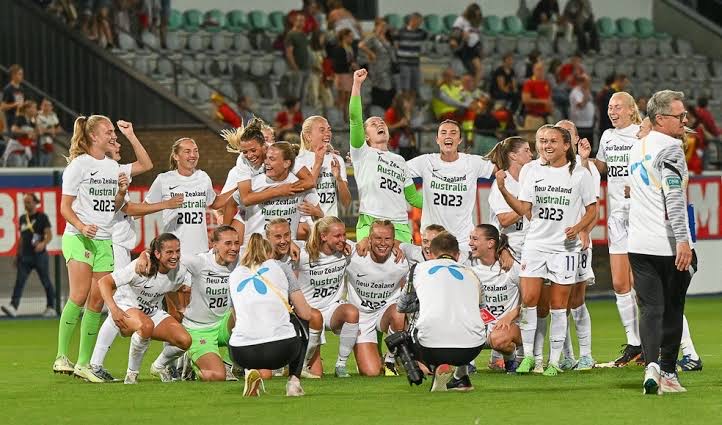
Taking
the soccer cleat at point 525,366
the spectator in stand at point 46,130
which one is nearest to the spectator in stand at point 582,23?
the spectator in stand at point 46,130

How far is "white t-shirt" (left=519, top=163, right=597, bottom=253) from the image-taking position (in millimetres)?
11953

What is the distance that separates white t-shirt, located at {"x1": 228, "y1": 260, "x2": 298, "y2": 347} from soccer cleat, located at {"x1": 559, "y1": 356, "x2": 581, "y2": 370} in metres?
2.83

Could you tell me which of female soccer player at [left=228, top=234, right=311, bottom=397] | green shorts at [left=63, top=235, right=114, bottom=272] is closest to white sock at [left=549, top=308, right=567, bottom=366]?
female soccer player at [left=228, top=234, right=311, bottom=397]

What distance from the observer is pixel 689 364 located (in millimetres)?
12062

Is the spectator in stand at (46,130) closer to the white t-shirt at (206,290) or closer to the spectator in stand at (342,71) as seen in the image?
the spectator in stand at (342,71)

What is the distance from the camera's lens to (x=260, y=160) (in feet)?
42.0

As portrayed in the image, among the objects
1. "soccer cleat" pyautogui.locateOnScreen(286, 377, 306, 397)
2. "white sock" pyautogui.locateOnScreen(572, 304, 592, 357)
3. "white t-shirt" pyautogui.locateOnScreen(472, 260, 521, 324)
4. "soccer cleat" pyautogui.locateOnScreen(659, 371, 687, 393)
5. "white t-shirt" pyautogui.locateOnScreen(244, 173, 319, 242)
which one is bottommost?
"soccer cleat" pyautogui.locateOnScreen(286, 377, 306, 397)

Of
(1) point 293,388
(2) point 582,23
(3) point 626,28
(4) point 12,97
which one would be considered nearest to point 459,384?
(1) point 293,388

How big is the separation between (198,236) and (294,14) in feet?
40.6

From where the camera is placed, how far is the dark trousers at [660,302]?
10031mm

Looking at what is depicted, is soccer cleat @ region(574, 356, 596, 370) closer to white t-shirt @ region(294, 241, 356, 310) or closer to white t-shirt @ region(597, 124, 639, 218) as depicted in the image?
white t-shirt @ region(597, 124, 639, 218)

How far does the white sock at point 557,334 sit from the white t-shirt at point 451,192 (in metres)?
1.33

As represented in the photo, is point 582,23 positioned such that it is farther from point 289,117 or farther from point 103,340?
point 103,340

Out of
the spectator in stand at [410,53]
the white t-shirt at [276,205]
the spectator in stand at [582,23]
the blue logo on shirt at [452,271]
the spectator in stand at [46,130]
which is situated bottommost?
the blue logo on shirt at [452,271]
